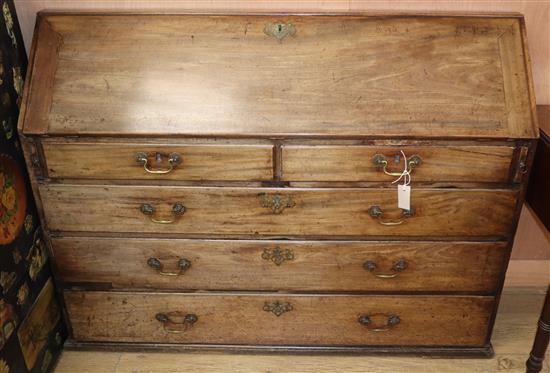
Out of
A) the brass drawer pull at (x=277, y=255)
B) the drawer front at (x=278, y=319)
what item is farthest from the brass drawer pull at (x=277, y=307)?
the brass drawer pull at (x=277, y=255)

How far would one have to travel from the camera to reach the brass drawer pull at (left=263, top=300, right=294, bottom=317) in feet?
6.73

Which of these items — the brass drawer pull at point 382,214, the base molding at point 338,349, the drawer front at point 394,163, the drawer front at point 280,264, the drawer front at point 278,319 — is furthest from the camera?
the base molding at point 338,349

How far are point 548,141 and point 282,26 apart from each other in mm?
952

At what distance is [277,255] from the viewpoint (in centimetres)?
193

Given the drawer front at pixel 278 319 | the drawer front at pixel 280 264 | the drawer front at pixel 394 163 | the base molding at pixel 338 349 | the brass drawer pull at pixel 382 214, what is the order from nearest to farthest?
the drawer front at pixel 394 163, the brass drawer pull at pixel 382 214, the drawer front at pixel 280 264, the drawer front at pixel 278 319, the base molding at pixel 338 349

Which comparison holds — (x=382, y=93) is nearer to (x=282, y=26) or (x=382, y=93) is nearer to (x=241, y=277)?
(x=282, y=26)

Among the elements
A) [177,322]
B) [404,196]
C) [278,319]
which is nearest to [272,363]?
[278,319]

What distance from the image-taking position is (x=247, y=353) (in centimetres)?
220

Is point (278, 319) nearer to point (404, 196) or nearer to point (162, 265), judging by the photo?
point (162, 265)

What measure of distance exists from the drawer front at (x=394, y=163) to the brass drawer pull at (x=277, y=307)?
545mm

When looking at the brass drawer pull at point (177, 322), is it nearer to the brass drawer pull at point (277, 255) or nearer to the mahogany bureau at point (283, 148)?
the mahogany bureau at point (283, 148)

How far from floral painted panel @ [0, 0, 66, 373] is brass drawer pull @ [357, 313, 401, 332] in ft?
3.98

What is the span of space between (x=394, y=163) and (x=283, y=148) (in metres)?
0.36

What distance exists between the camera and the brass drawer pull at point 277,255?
1.93m
